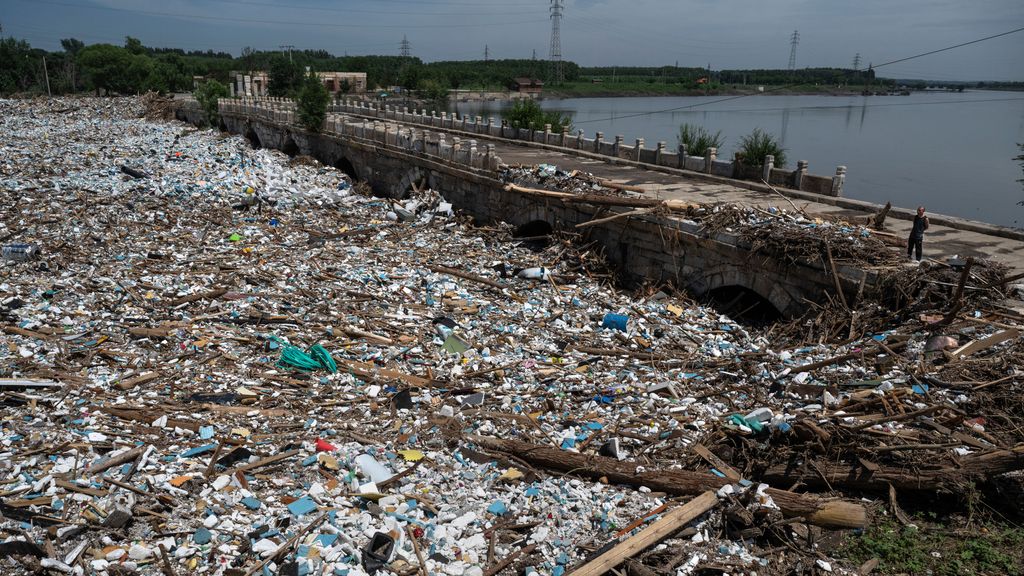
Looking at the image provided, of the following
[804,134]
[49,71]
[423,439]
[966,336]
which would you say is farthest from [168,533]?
[49,71]

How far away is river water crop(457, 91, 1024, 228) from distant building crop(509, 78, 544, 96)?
8.33 meters

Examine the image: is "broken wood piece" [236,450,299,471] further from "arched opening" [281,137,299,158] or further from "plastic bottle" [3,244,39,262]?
"arched opening" [281,137,299,158]

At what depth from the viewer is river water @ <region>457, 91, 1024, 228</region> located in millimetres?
29062

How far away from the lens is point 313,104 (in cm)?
2697

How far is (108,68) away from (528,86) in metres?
47.7

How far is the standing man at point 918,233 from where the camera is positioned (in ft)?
33.2

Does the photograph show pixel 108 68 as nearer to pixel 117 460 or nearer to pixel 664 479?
pixel 117 460

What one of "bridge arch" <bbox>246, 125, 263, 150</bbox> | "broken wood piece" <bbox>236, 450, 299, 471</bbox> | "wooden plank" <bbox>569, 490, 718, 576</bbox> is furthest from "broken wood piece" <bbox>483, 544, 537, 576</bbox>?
"bridge arch" <bbox>246, 125, 263, 150</bbox>

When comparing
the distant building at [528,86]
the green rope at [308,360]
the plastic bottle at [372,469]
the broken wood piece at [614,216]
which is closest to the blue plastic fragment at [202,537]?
the plastic bottle at [372,469]

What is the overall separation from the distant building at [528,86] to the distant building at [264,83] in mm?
19508

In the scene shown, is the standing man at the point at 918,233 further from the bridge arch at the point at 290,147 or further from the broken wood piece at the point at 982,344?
the bridge arch at the point at 290,147

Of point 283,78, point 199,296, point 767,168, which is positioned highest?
point 283,78

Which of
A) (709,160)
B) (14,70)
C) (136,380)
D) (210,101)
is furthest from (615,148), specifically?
(14,70)

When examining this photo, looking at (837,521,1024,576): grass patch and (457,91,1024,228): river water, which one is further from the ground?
(457,91,1024,228): river water
